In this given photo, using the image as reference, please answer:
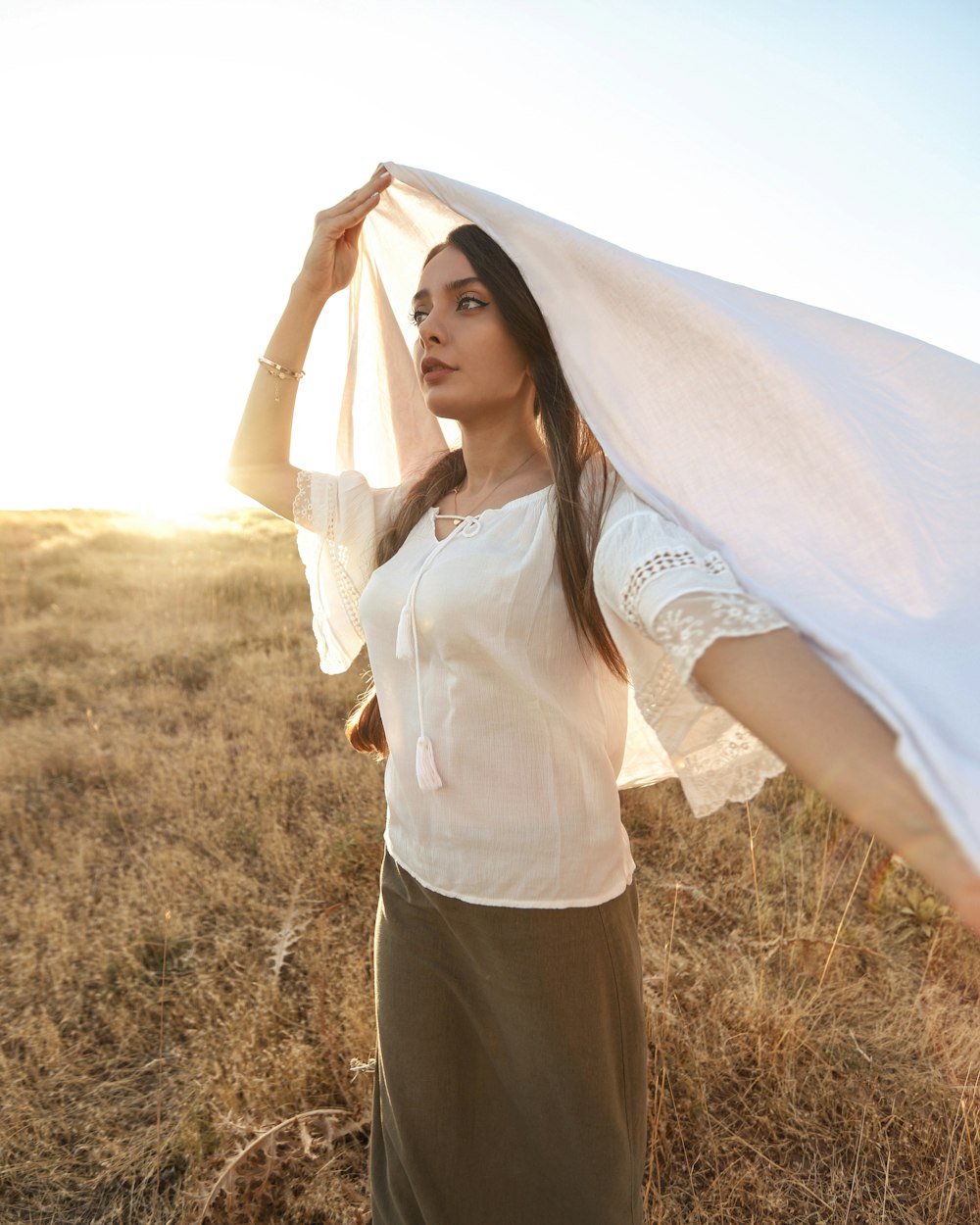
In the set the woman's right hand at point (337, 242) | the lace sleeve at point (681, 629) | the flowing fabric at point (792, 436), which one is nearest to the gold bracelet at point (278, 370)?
the woman's right hand at point (337, 242)

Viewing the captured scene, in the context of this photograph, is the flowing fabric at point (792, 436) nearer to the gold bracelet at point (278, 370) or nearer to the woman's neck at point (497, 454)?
the woman's neck at point (497, 454)

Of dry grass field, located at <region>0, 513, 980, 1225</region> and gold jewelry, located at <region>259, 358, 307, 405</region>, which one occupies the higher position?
gold jewelry, located at <region>259, 358, 307, 405</region>

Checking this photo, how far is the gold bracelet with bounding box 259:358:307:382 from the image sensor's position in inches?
81.8

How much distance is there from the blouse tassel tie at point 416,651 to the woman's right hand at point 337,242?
3.05ft

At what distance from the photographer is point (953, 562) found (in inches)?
48.8

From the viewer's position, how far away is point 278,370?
2.08m

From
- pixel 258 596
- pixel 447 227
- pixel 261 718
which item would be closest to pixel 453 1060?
pixel 447 227

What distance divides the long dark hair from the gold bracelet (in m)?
0.45

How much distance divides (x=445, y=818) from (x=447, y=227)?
4.92ft

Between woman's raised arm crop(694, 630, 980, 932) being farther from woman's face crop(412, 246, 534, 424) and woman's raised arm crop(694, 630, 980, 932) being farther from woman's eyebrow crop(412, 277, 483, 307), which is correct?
woman's eyebrow crop(412, 277, 483, 307)

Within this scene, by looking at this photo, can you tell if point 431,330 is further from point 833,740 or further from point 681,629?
point 833,740

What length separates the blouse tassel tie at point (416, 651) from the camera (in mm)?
1529

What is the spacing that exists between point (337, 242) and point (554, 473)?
1.09m

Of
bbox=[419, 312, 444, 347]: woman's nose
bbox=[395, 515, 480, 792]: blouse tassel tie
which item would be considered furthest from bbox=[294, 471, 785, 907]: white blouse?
bbox=[419, 312, 444, 347]: woman's nose
